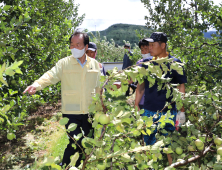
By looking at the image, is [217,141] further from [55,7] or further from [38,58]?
[55,7]

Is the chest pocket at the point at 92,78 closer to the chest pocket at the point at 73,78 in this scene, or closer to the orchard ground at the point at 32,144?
the chest pocket at the point at 73,78

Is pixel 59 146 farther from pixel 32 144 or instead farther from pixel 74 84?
pixel 74 84

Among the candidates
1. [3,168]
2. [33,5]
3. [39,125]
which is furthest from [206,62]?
[39,125]

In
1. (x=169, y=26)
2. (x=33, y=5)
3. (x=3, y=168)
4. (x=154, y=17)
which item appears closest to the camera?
(x=3, y=168)

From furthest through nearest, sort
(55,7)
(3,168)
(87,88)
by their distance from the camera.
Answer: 1. (55,7)
2. (3,168)
3. (87,88)

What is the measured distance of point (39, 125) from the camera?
225 inches

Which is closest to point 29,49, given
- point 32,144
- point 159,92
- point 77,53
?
point 77,53

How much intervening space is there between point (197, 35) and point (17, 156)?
3852 mm

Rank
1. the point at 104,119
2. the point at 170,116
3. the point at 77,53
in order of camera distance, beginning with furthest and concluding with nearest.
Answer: the point at 77,53 < the point at 170,116 < the point at 104,119

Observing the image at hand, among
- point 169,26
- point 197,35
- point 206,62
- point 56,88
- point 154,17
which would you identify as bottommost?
point 56,88

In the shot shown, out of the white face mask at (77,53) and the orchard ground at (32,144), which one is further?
the orchard ground at (32,144)

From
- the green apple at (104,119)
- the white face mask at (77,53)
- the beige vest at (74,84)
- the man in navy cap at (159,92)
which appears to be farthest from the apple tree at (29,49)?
the green apple at (104,119)

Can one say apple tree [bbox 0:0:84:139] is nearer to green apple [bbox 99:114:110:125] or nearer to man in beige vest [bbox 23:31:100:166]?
man in beige vest [bbox 23:31:100:166]

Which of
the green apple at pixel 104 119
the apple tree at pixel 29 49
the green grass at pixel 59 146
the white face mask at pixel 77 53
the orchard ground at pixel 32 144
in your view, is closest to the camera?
the green apple at pixel 104 119
